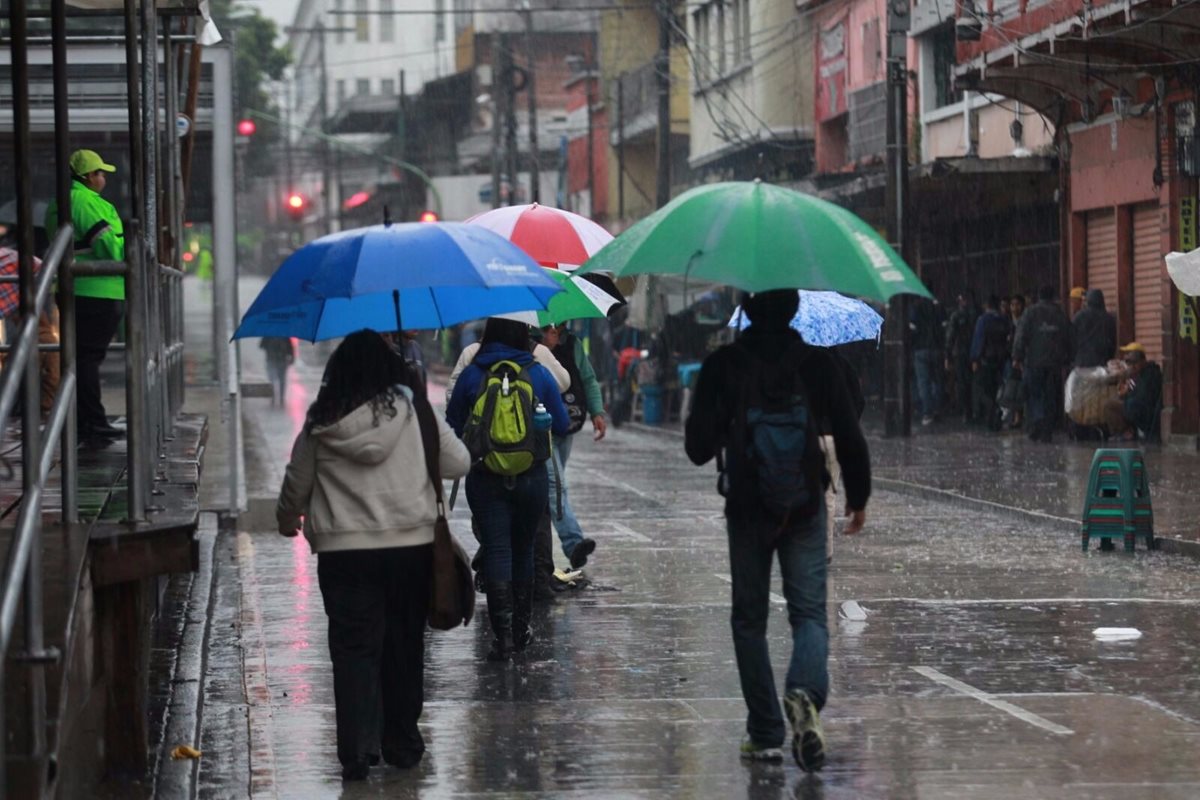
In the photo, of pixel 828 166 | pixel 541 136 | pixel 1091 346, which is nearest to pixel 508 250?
pixel 1091 346

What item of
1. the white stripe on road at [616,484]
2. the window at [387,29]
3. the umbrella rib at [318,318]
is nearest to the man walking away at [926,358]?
the white stripe on road at [616,484]

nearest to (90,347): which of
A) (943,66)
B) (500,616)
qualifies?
(500,616)

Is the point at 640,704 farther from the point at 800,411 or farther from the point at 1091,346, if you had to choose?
the point at 1091,346

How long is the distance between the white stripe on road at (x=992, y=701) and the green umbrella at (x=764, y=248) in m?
2.08

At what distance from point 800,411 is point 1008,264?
26.3 meters

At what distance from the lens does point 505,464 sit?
403 inches

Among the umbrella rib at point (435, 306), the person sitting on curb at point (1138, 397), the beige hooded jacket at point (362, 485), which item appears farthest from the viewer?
the person sitting on curb at point (1138, 397)

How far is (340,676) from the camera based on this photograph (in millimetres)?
7523

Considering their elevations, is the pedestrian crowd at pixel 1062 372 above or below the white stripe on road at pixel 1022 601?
above

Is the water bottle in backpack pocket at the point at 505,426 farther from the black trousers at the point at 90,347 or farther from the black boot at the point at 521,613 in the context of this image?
the black trousers at the point at 90,347

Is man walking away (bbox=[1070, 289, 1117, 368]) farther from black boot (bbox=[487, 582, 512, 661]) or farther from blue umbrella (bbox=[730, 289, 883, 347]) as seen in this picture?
black boot (bbox=[487, 582, 512, 661])

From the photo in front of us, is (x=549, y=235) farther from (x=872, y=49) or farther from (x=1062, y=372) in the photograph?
(x=872, y=49)

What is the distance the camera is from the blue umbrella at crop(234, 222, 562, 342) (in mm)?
7461

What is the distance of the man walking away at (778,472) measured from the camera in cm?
741
